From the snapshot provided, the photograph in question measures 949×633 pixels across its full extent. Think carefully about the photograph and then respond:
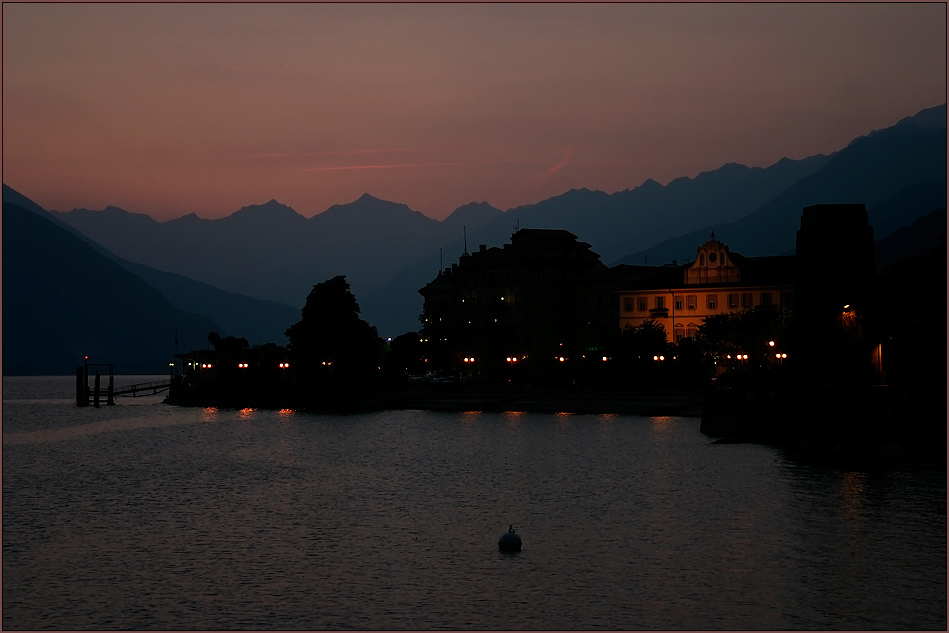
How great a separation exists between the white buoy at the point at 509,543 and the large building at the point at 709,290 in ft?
381

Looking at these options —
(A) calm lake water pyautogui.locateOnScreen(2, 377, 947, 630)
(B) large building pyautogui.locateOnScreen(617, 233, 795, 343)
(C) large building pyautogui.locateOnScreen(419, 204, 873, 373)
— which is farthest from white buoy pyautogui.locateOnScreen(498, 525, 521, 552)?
(B) large building pyautogui.locateOnScreen(617, 233, 795, 343)

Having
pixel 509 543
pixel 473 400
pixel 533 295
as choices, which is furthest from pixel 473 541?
pixel 533 295

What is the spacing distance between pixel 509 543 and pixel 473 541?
7.62 ft

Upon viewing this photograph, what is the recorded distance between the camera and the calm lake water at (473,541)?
34312 mm

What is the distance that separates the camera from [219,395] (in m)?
158

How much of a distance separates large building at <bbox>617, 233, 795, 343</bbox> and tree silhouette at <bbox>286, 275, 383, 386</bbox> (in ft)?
Answer: 124

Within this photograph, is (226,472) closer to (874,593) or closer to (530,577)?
(530,577)

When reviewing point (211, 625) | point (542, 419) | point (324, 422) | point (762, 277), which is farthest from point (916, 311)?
point (762, 277)

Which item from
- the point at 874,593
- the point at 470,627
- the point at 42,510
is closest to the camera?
the point at 470,627

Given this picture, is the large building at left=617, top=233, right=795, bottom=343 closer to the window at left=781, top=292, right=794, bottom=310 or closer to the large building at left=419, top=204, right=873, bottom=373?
the window at left=781, top=292, right=794, bottom=310

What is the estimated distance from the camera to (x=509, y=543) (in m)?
43.1

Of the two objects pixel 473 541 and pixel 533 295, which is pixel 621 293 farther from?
pixel 473 541

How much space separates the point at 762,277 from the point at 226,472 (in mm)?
102297

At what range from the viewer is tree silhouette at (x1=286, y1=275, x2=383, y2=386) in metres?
142
